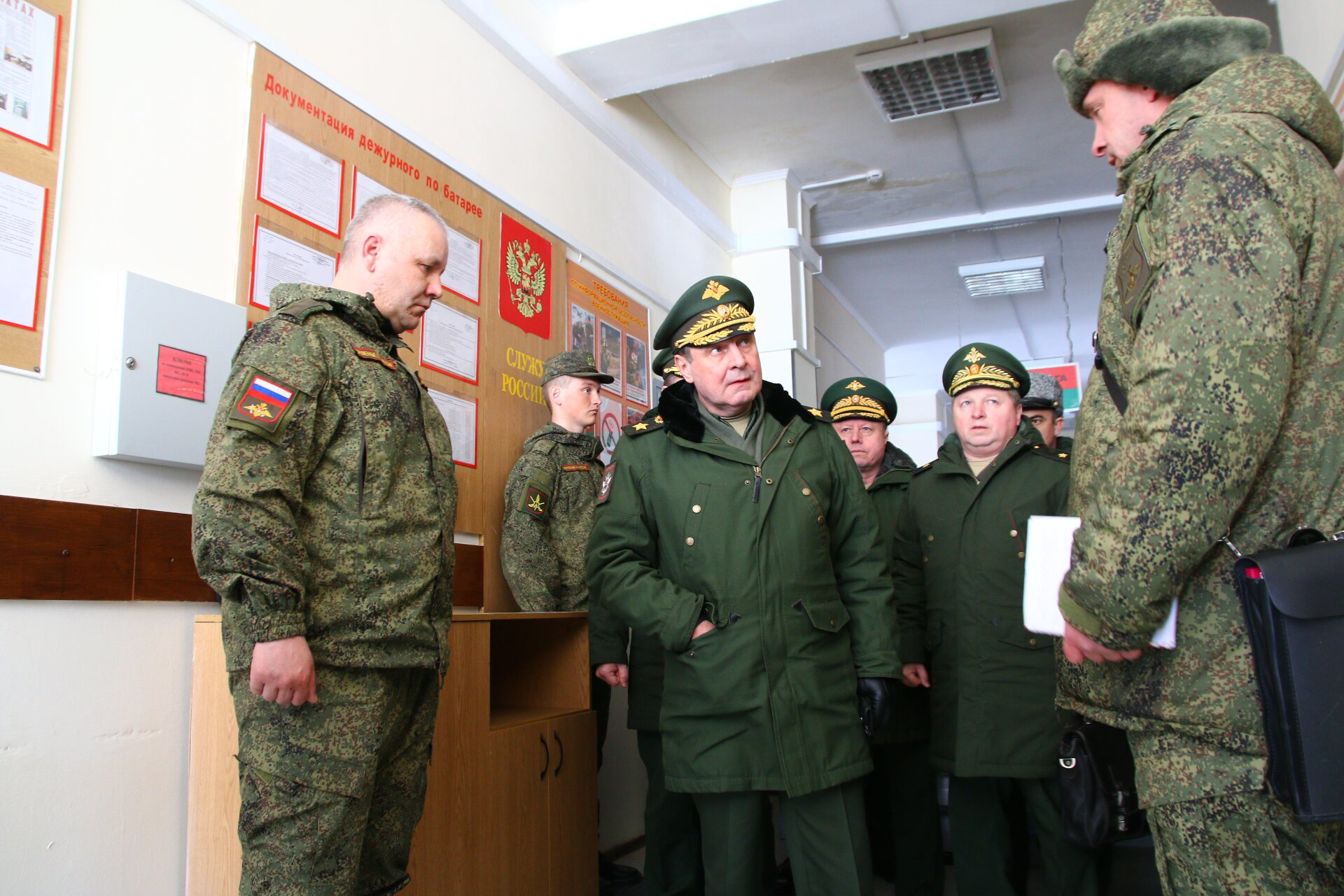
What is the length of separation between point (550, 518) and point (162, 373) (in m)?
1.53

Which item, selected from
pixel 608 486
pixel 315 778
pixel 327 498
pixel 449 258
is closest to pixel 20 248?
pixel 327 498

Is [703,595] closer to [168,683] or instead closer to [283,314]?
[283,314]

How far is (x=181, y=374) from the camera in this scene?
7.26 ft

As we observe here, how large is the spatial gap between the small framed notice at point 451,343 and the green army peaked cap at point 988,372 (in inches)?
64.2

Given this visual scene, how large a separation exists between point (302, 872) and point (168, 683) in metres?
0.77

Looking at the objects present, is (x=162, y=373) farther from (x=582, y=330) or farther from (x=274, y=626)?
(x=582, y=330)

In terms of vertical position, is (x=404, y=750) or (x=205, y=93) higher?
(x=205, y=93)

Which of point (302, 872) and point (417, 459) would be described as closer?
point (302, 872)

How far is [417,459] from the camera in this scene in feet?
6.19

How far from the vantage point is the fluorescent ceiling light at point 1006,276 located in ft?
27.7

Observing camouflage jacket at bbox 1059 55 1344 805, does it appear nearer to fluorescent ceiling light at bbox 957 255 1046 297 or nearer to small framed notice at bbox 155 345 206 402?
small framed notice at bbox 155 345 206 402

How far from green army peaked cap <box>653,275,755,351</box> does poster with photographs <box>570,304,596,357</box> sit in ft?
5.24

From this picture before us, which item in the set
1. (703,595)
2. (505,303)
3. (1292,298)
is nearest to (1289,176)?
(1292,298)

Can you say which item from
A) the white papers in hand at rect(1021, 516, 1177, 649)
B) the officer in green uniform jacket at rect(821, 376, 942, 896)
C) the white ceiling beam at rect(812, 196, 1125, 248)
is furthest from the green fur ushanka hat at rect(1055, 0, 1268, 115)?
the white ceiling beam at rect(812, 196, 1125, 248)
